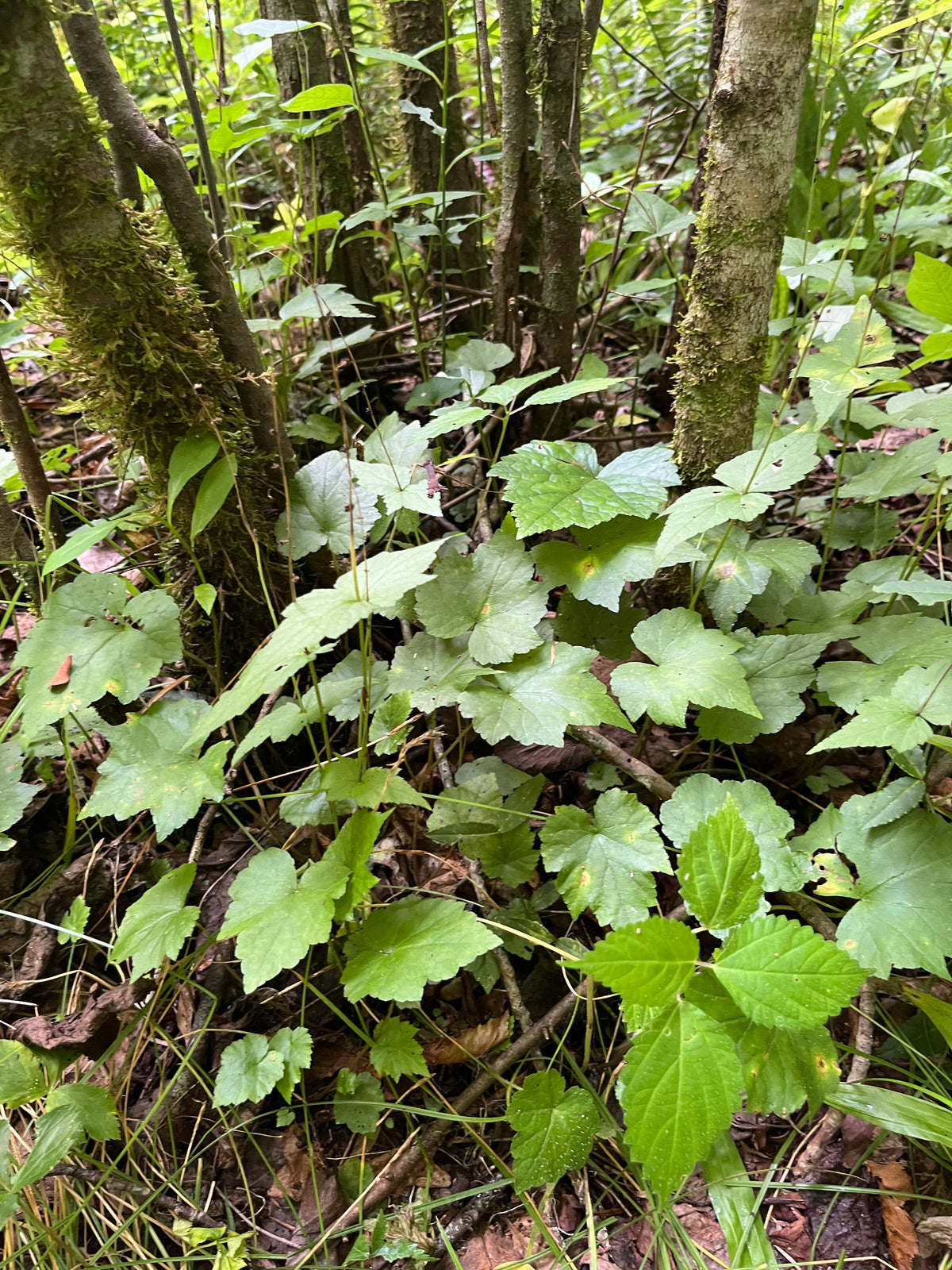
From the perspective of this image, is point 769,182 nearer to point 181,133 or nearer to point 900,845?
point 900,845

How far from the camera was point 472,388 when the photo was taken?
1650mm

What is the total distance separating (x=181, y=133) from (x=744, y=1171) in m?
3.25

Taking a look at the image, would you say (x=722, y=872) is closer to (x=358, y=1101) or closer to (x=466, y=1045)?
(x=466, y=1045)

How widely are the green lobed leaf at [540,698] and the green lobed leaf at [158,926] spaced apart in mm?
544

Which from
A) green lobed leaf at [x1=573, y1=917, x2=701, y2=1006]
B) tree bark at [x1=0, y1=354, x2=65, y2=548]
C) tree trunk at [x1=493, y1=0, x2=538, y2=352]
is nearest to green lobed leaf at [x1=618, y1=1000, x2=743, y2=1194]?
green lobed leaf at [x1=573, y1=917, x2=701, y2=1006]

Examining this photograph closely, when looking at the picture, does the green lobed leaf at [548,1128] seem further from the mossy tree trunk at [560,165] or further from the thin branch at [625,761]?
the mossy tree trunk at [560,165]

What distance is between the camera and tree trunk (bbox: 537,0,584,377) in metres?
1.60

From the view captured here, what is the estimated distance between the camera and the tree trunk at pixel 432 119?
80.1 inches

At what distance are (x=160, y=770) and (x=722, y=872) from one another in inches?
36.7

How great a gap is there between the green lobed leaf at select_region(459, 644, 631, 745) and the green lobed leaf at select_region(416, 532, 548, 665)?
0.13ft

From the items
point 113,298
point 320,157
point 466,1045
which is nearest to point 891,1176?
point 466,1045

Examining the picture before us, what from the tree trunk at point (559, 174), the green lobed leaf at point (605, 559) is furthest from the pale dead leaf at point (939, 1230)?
the tree trunk at point (559, 174)

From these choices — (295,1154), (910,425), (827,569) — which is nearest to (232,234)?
(910,425)

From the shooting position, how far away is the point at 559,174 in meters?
1.71
